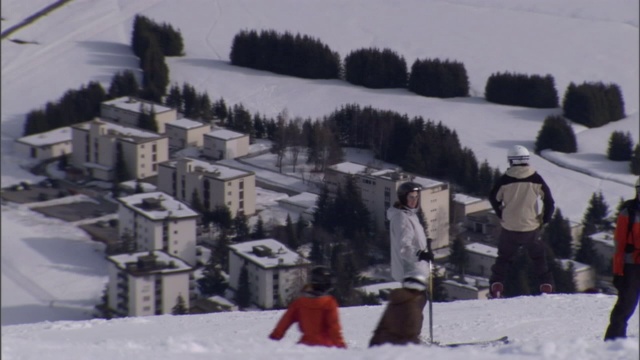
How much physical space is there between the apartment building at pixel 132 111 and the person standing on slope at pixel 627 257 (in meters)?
5.31

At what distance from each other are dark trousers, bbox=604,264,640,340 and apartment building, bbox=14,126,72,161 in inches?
165

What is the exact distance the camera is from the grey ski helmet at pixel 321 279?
4148mm

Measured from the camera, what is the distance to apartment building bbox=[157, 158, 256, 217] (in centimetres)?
927

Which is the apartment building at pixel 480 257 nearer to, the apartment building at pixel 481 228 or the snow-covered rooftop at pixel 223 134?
the apartment building at pixel 481 228

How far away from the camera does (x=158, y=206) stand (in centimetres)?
891

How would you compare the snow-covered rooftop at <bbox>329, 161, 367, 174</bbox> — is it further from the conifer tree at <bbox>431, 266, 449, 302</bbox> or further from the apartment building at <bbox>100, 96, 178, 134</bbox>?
the apartment building at <bbox>100, 96, 178, 134</bbox>

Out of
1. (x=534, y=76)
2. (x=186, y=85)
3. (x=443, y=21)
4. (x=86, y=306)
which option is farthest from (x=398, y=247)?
(x=534, y=76)

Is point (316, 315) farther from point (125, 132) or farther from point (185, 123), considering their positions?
point (185, 123)

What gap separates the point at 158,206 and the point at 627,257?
4913 millimetres

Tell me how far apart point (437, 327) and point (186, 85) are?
15.1 feet

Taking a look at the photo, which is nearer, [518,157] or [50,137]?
[518,157]

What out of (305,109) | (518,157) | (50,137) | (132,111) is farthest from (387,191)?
(518,157)

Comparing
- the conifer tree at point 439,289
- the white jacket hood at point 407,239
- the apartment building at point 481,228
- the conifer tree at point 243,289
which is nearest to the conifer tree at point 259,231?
the conifer tree at point 243,289

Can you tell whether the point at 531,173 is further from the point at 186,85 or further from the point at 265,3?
the point at 186,85
